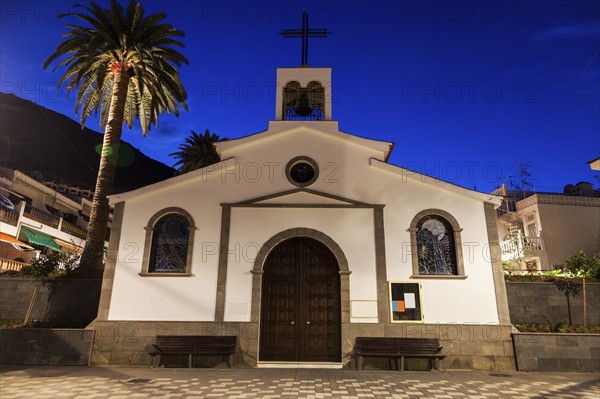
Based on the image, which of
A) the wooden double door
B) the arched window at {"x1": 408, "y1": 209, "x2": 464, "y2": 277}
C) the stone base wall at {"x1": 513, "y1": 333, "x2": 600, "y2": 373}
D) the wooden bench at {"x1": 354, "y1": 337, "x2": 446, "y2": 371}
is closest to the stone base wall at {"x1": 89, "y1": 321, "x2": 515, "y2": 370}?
the wooden bench at {"x1": 354, "y1": 337, "x2": 446, "y2": 371}

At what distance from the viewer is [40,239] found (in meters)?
31.2

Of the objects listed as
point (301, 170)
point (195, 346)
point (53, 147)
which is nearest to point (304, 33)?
point (301, 170)

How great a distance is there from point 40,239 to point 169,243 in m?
23.2

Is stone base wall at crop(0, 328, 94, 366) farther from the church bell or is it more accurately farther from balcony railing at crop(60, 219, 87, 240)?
balcony railing at crop(60, 219, 87, 240)

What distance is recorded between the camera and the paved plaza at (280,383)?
8930mm

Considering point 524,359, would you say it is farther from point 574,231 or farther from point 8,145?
point 8,145

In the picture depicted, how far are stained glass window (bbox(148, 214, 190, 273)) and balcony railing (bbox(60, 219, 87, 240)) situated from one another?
26.6m

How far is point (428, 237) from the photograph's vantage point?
A: 548 inches

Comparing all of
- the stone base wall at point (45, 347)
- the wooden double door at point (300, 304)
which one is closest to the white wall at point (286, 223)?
the wooden double door at point (300, 304)

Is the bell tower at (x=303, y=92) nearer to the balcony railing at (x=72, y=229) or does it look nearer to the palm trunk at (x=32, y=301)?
the palm trunk at (x=32, y=301)

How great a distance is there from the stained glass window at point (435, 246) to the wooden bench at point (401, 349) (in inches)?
91.6

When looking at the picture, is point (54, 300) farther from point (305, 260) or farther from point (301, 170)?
point (301, 170)

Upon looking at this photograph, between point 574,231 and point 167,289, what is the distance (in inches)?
1203


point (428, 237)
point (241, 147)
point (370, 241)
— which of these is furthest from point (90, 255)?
point (428, 237)
